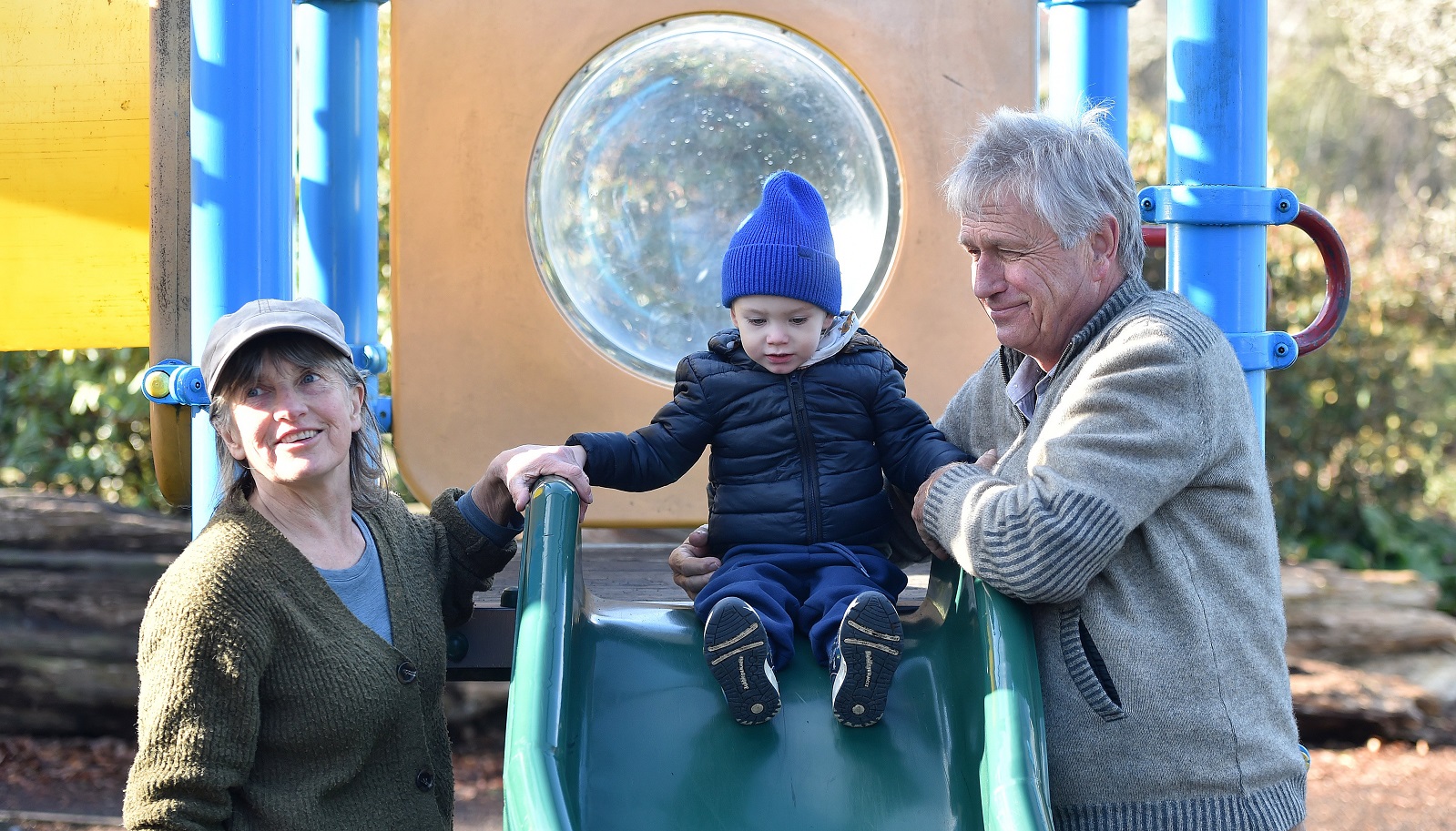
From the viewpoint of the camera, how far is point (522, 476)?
213 cm

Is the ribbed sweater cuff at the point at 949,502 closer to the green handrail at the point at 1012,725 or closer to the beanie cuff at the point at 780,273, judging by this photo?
the green handrail at the point at 1012,725

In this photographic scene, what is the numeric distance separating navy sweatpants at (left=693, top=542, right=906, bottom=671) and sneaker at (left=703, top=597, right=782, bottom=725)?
0.32 feet

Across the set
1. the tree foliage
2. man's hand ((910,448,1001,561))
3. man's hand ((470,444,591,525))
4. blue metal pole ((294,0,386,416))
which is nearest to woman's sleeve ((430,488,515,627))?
man's hand ((470,444,591,525))

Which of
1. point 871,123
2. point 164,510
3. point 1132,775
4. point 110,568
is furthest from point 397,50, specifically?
point 164,510

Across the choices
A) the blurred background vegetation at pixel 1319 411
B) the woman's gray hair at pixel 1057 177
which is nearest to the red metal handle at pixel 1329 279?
the woman's gray hair at pixel 1057 177

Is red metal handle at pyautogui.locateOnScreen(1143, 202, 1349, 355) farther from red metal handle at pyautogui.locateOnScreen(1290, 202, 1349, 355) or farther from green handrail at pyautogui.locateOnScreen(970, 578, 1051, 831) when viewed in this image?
green handrail at pyautogui.locateOnScreen(970, 578, 1051, 831)

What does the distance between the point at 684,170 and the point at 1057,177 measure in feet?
4.67

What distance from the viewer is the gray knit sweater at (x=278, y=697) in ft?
5.53

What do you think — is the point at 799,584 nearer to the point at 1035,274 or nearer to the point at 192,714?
the point at 1035,274

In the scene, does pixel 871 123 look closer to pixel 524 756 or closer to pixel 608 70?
pixel 608 70

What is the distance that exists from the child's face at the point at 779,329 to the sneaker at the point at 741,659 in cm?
47

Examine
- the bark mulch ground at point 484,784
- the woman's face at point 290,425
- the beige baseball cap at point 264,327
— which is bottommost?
the bark mulch ground at point 484,784

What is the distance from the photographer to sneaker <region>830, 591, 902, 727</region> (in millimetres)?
1873

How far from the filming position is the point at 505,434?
307cm
